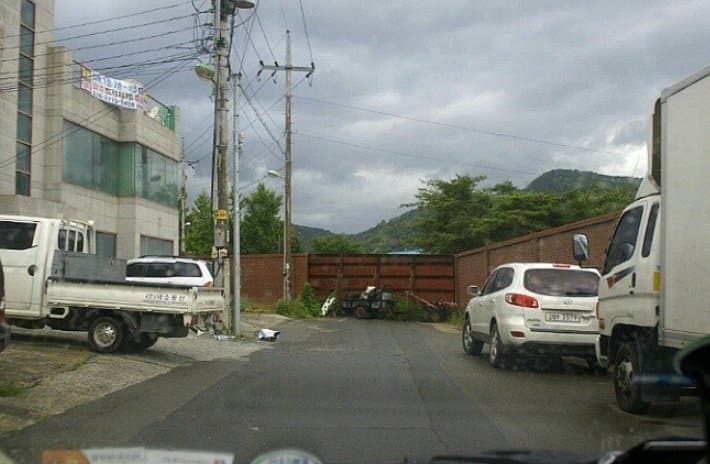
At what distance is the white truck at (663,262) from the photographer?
6.96m

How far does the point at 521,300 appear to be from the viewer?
42.8 feet

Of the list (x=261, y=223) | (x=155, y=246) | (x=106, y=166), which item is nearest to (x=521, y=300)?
(x=106, y=166)

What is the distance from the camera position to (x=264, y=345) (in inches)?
719

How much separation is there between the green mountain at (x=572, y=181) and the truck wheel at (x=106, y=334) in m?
26.6

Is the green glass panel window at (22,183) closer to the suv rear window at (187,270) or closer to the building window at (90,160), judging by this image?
the building window at (90,160)

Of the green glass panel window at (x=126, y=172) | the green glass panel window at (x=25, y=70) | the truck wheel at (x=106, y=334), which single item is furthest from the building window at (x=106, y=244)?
the truck wheel at (x=106, y=334)

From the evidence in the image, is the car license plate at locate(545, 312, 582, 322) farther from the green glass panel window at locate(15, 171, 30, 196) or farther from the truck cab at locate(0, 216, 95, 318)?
the green glass panel window at locate(15, 171, 30, 196)

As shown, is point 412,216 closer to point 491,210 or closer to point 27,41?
point 491,210

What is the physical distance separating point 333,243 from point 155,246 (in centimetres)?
4807

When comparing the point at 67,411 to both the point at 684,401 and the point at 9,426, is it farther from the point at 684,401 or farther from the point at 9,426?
the point at 684,401

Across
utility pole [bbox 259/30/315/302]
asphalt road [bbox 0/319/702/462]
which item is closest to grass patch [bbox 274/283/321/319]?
utility pole [bbox 259/30/315/302]

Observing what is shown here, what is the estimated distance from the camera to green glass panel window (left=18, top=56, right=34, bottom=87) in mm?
26375

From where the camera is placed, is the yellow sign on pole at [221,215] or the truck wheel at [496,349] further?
the yellow sign on pole at [221,215]

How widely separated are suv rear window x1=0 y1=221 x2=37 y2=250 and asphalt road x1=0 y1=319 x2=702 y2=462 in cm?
339
